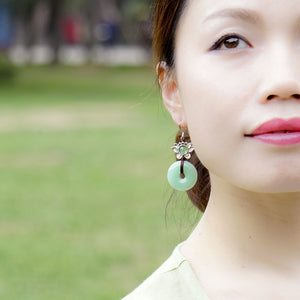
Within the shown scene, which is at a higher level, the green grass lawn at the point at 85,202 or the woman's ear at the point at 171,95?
the green grass lawn at the point at 85,202

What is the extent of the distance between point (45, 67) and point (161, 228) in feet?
81.5

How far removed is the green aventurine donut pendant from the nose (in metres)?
0.41

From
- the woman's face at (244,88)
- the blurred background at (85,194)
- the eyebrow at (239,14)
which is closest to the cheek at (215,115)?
the woman's face at (244,88)

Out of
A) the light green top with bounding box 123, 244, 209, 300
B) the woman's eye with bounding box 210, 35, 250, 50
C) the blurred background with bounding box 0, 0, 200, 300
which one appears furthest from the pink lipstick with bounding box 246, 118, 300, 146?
the blurred background with bounding box 0, 0, 200, 300

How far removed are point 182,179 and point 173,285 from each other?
0.28 metres

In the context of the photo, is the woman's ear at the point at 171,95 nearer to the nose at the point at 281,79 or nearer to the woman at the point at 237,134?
the woman at the point at 237,134

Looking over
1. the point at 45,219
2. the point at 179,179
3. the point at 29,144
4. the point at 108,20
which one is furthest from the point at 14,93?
the point at 108,20

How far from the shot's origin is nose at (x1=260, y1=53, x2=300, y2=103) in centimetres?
156

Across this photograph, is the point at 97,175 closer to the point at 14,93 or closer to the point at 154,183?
the point at 154,183

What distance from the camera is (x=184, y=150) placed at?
77.5 inches

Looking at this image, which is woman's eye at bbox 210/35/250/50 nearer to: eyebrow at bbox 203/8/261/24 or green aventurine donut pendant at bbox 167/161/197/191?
eyebrow at bbox 203/8/261/24

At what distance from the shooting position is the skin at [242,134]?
1.58 meters

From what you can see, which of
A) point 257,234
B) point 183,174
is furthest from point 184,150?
point 257,234

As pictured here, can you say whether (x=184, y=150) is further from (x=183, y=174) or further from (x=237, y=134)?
(x=237, y=134)
